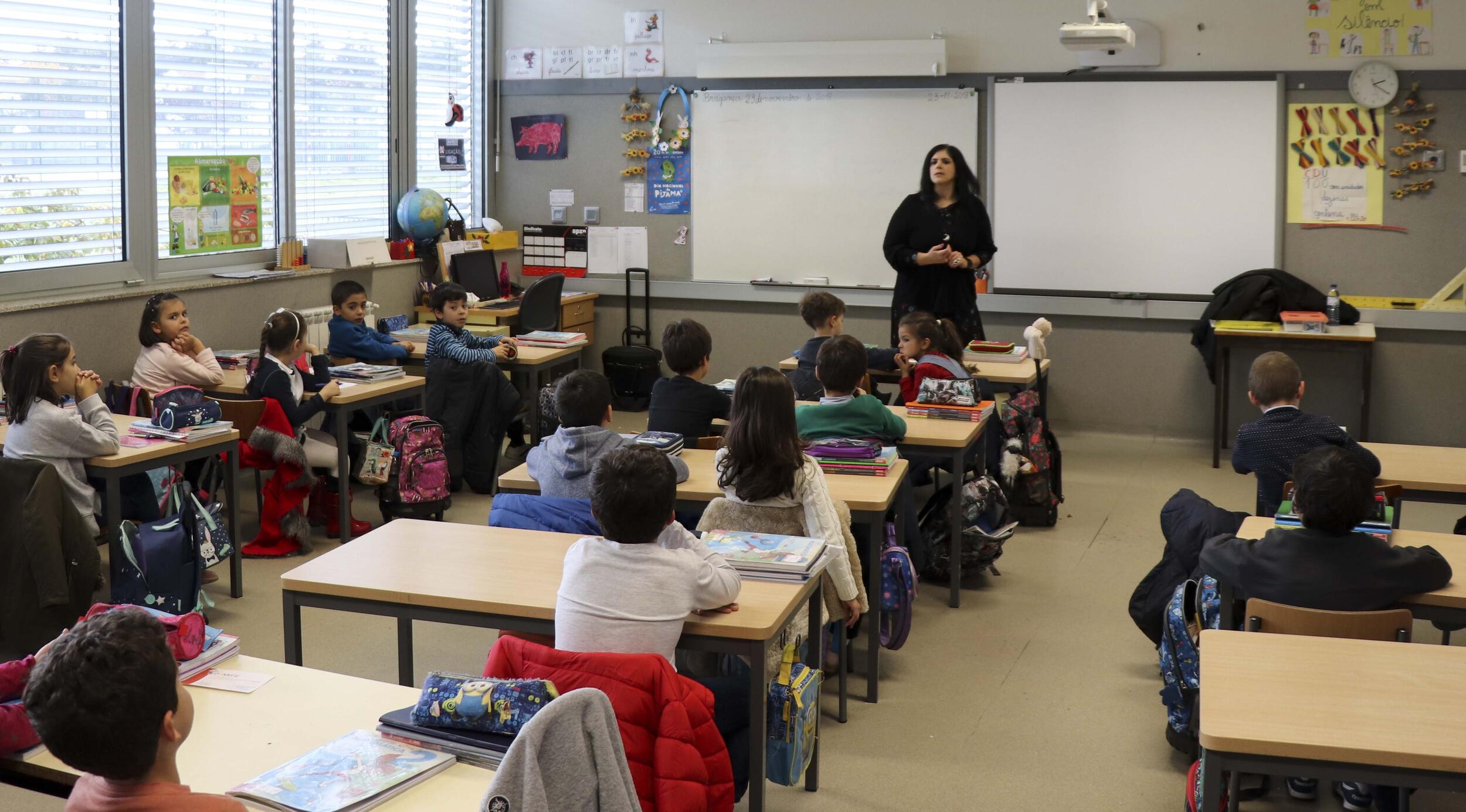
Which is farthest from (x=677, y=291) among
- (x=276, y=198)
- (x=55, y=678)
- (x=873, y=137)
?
(x=55, y=678)

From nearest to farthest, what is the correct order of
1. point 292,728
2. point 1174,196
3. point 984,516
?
point 292,728 < point 984,516 < point 1174,196

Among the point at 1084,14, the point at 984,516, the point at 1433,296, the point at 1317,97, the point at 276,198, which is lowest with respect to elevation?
the point at 984,516

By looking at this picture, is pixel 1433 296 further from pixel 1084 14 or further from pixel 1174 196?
pixel 1084 14

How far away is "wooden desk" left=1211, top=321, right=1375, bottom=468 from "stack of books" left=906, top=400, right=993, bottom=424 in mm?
2646

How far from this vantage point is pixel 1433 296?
6.83 metres

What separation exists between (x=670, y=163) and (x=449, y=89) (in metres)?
1.47

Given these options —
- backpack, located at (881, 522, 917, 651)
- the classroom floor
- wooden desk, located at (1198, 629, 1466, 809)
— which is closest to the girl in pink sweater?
the classroom floor

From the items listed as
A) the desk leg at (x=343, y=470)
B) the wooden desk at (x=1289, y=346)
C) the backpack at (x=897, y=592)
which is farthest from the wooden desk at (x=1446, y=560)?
the wooden desk at (x=1289, y=346)

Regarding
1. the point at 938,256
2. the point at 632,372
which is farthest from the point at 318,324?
the point at 938,256

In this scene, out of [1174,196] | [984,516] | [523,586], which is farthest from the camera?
[1174,196]

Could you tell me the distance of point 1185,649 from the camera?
3.13 metres

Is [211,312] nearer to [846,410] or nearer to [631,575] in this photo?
[846,410]

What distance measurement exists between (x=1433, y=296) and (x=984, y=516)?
3.70m

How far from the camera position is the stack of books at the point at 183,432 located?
4273mm
